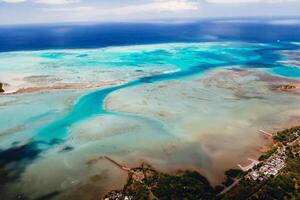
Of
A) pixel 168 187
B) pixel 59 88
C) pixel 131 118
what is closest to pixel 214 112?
pixel 131 118

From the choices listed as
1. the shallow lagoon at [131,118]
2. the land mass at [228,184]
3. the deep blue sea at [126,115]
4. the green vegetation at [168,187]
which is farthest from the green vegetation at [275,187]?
the deep blue sea at [126,115]

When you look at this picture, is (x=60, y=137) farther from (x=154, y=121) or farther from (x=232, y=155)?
(x=232, y=155)

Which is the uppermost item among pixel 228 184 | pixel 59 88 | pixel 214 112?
pixel 59 88

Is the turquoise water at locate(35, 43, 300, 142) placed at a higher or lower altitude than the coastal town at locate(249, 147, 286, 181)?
higher

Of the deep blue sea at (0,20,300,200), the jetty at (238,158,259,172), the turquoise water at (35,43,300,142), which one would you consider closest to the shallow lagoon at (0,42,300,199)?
the deep blue sea at (0,20,300,200)

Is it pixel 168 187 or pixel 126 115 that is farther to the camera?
pixel 126 115

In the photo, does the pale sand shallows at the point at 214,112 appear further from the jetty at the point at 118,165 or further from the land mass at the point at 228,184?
the jetty at the point at 118,165

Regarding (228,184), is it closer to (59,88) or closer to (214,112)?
(214,112)

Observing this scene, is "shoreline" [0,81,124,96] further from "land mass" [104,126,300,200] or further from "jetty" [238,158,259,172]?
"jetty" [238,158,259,172]

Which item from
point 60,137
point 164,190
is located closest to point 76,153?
point 60,137
